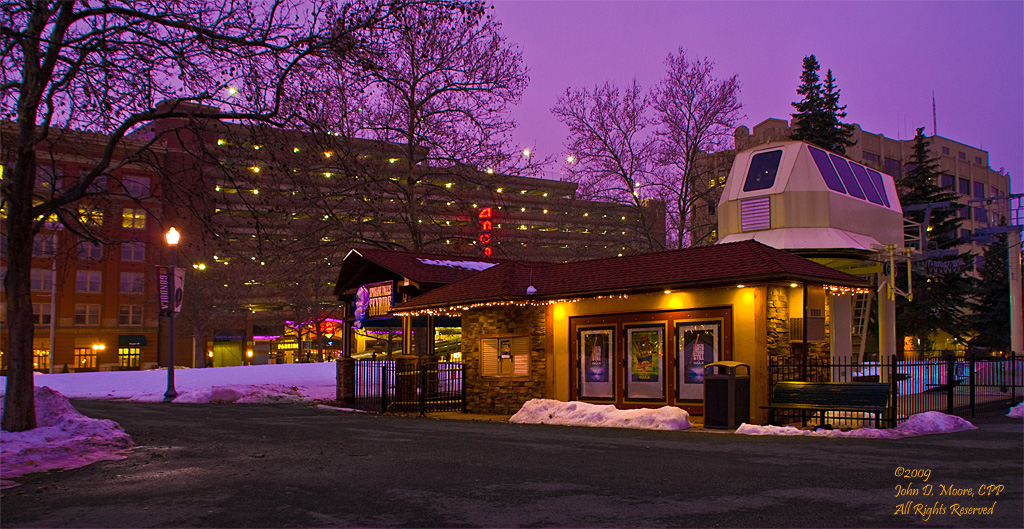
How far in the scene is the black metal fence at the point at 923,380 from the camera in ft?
52.1

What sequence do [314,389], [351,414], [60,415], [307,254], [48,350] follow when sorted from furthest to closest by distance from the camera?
[48,350] < [307,254] < [314,389] < [351,414] < [60,415]

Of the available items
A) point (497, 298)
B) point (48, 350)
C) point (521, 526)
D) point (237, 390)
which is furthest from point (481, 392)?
point (48, 350)

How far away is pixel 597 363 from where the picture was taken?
20406mm

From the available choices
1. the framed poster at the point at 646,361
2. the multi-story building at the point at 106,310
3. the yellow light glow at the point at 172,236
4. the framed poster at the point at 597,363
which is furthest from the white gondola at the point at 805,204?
the multi-story building at the point at 106,310

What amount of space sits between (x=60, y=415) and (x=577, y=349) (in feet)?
38.7

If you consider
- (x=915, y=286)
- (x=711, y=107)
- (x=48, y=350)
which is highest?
(x=711, y=107)

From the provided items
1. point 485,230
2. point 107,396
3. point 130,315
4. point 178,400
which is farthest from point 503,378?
point 130,315

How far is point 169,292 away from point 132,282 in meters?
55.9

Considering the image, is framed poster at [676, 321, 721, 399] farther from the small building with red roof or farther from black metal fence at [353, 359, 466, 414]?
black metal fence at [353, 359, 466, 414]

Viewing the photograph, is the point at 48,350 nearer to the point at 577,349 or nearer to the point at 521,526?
the point at 577,349

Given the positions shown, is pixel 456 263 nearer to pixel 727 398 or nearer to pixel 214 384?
pixel 727 398

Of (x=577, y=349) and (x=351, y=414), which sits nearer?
(x=577, y=349)

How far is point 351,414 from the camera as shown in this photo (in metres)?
22.9

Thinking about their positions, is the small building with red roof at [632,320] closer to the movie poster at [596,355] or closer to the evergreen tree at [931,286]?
the movie poster at [596,355]
